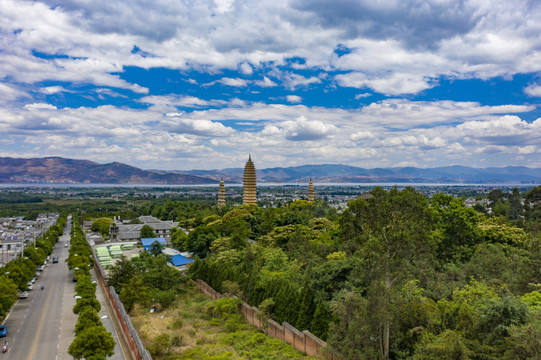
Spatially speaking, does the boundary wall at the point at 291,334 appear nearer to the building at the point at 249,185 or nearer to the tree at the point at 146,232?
the tree at the point at 146,232

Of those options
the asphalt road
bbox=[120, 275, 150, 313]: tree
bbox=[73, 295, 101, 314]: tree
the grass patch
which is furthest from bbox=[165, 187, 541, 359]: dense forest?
the asphalt road

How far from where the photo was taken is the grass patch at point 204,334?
2162 centimetres

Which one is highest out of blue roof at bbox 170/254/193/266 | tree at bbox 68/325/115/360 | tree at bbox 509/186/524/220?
tree at bbox 509/186/524/220

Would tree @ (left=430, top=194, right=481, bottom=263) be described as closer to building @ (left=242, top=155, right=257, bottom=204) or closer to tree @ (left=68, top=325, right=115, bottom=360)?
tree @ (left=68, top=325, right=115, bottom=360)

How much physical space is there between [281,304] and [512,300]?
1424 cm

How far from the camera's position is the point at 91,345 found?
19.6m

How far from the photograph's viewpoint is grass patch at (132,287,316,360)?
70.9 ft

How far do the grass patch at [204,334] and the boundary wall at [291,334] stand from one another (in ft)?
1.54

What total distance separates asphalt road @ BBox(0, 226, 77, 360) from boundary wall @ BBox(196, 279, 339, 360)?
12266mm

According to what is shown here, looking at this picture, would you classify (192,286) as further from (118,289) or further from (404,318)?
(404,318)

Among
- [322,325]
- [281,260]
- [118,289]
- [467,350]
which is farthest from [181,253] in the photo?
[467,350]

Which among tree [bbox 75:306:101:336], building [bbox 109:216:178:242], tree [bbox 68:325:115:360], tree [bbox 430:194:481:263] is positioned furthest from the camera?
building [bbox 109:216:178:242]

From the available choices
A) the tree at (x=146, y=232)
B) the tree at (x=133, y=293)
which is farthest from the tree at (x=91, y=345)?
the tree at (x=146, y=232)

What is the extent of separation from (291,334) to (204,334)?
252 inches
